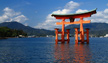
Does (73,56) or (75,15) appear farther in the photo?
(75,15)

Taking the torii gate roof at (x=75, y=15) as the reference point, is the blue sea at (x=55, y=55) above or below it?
below

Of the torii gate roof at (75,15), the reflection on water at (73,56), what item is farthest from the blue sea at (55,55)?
the torii gate roof at (75,15)

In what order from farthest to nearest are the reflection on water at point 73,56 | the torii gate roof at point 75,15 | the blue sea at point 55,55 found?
the torii gate roof at point 75,15 < the blue sea at point 55,55 < the reflection on water at point 73,56

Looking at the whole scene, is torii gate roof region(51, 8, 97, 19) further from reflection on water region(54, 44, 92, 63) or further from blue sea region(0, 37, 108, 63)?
reflection on water region(54, 44, 92, 63)

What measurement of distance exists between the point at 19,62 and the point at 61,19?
32860mm

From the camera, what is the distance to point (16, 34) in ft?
547

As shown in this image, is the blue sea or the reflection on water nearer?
the reflection on water

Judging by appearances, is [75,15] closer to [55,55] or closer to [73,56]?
[55,55]

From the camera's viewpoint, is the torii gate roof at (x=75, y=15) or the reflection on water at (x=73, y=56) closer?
the reflection on water at (x=73, y=56)

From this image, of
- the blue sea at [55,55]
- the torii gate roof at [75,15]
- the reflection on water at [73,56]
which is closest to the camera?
the reflection on water at [73,56]

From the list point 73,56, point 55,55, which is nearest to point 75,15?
point 55,55

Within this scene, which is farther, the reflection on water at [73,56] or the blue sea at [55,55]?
the blue sea at [55,55]

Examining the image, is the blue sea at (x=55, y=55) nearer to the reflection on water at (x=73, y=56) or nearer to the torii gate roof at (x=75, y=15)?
the reflection on water at (x=73, y=56)

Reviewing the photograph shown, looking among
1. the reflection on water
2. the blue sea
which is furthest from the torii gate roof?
the reflection on water
